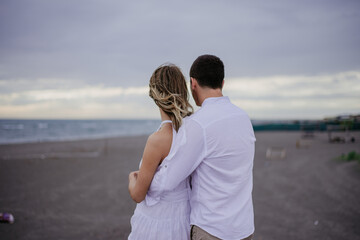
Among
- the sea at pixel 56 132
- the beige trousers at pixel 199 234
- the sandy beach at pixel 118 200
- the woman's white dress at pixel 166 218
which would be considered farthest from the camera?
the sea at pixel 56 132

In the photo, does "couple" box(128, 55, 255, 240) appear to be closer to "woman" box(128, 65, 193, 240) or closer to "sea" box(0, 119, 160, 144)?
"woman" box(128, 65, 193, 240)

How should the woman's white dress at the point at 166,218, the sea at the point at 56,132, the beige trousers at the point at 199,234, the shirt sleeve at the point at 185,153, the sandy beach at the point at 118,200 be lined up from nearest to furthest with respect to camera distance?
the shirt sleeve at the point at 185,153, the beige trousers at the point at 199,234, the woman's white dress at the point at 166,218, the sandy beach at the point at 118,200, the sea at the point at 56,132

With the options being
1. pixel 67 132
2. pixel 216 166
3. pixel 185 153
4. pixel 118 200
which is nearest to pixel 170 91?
pixel 185 153

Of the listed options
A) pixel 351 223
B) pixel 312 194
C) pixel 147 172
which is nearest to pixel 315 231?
pixel 351 223

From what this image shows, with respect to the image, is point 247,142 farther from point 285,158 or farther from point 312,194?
point 285,158

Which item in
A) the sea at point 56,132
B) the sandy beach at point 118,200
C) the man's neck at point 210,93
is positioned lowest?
the sea at point 56,132

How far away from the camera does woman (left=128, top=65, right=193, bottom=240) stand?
5.59 feet

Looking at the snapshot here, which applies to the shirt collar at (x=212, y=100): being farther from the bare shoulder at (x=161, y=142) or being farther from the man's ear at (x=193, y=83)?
the bare shoulder at (x=161, y=142)

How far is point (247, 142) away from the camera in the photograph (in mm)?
1664

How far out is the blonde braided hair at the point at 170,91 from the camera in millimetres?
1725

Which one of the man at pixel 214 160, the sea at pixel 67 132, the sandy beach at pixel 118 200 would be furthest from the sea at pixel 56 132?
the man at pixel 214 160

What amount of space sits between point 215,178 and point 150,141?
49 cm

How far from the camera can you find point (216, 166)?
5.28ft

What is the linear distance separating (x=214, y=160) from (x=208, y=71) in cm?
58
